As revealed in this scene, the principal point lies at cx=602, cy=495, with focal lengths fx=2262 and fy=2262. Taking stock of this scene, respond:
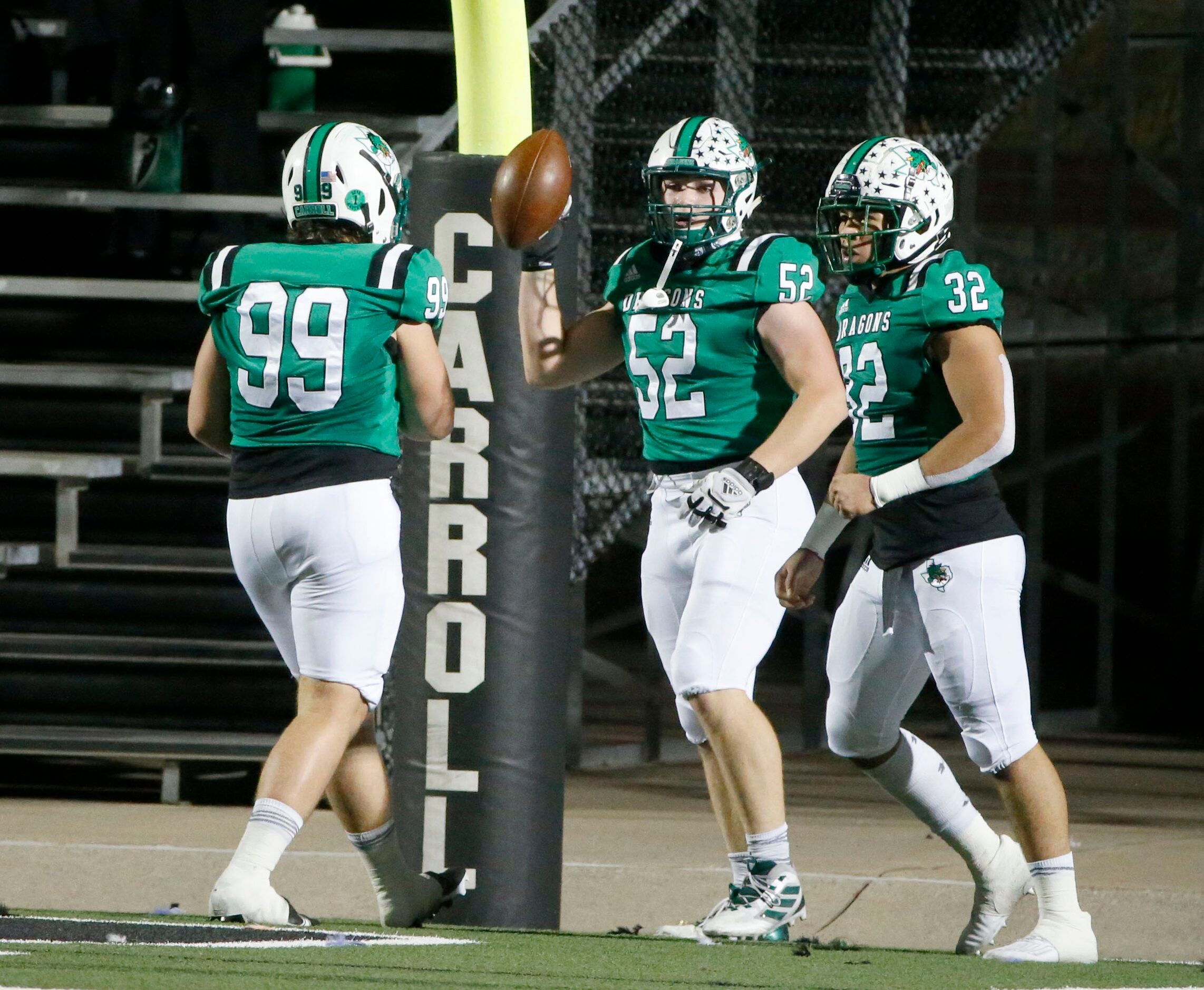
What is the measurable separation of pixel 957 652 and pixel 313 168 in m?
1.66

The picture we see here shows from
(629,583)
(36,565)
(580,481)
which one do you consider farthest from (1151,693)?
(629,583)

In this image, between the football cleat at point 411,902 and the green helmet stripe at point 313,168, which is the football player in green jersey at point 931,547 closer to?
the football cleat at point 411,902

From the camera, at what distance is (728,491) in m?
4.74

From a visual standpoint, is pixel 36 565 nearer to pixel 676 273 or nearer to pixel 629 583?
pixel 676 273

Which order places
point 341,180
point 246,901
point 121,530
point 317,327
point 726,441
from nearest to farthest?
point 246,901
point 317,327
point 341,180
point 726,441
point 121,530

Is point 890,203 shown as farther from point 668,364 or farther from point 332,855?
point 332,855

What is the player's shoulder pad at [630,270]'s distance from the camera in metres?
5.03

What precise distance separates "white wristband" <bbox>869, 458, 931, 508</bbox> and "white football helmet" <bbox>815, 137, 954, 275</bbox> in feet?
1.47

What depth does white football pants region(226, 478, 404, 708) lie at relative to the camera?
15.0ft

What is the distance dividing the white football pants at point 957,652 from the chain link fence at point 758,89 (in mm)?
2717

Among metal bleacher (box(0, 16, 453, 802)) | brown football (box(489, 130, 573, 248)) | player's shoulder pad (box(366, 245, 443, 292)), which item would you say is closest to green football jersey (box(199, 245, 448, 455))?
player's shoulder pad (box(366, 245, 443, 292))

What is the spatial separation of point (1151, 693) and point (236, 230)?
583cm

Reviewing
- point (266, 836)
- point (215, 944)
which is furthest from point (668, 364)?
point (215, 944)

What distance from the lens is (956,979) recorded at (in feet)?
13.6
